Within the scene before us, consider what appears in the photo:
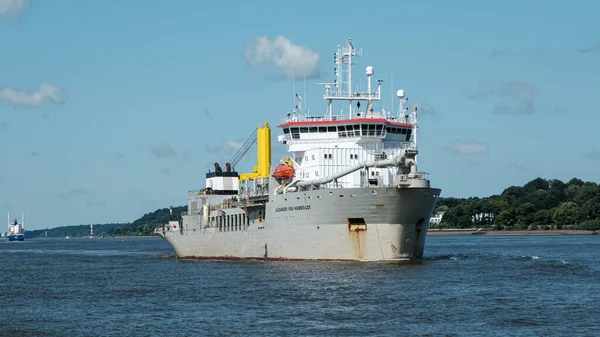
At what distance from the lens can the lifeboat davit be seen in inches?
2119

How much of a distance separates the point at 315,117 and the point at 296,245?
821 cm

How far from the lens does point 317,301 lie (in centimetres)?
3400

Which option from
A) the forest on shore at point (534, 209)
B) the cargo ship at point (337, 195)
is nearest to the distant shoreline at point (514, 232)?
the forest on shore at point (534, 209)

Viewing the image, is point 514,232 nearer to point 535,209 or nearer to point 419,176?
point 535,209

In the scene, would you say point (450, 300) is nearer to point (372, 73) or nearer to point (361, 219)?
point (361, 219)

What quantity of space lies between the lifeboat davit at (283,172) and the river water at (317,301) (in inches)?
222

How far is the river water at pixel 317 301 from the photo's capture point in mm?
28422

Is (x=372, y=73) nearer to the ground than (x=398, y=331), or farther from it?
farther from it

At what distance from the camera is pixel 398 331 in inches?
1076

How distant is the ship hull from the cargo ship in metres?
0.05

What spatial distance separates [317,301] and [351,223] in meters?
13.7

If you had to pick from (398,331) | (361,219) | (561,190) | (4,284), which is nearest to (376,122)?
(361,219)

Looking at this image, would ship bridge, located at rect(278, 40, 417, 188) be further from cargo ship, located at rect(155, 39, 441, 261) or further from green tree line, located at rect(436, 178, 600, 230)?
green tree line, located at rect(436, 178, 600, 230)

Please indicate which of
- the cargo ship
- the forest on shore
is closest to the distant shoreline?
the forest on shore
